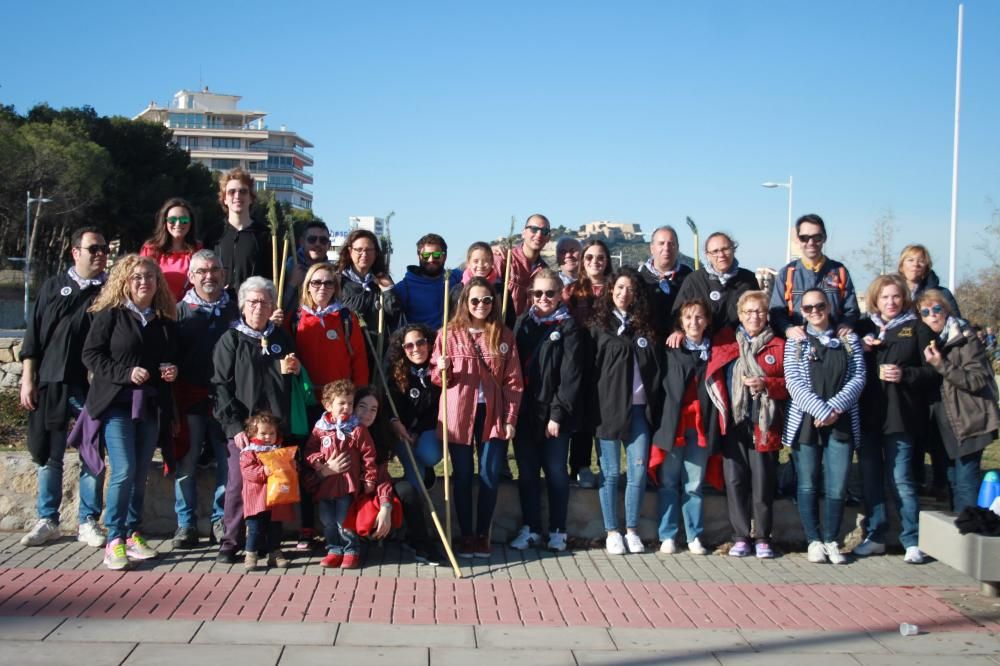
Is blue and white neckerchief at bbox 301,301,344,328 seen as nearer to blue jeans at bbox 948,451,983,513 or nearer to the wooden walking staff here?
the wooden walking staff

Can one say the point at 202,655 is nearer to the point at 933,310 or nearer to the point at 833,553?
the point at 833,553

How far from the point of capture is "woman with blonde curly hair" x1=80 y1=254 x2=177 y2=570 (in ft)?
20.9

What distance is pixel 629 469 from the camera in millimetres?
7141

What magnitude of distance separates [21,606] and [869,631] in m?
4.54

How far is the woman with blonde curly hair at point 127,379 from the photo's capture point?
251 inches

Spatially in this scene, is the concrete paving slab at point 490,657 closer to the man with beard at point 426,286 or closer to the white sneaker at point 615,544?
the white sneaker at point 615,544

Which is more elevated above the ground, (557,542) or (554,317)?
(554,317)

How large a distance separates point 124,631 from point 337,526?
175 cm

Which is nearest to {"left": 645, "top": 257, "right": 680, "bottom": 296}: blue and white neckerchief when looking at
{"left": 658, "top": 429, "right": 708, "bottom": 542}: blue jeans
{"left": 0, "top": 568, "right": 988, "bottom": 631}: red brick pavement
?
{"left": 658, "top": 429, "right": 708, "bottom": 542}: blue jeans

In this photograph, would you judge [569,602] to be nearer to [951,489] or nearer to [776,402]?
[776,402]

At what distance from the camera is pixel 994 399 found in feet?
22.8

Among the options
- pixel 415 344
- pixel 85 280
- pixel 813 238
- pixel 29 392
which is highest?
pixel 813 238

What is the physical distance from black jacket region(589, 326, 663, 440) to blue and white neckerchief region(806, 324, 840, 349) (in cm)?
105

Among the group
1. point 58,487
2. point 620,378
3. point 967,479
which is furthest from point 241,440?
point 967,479
